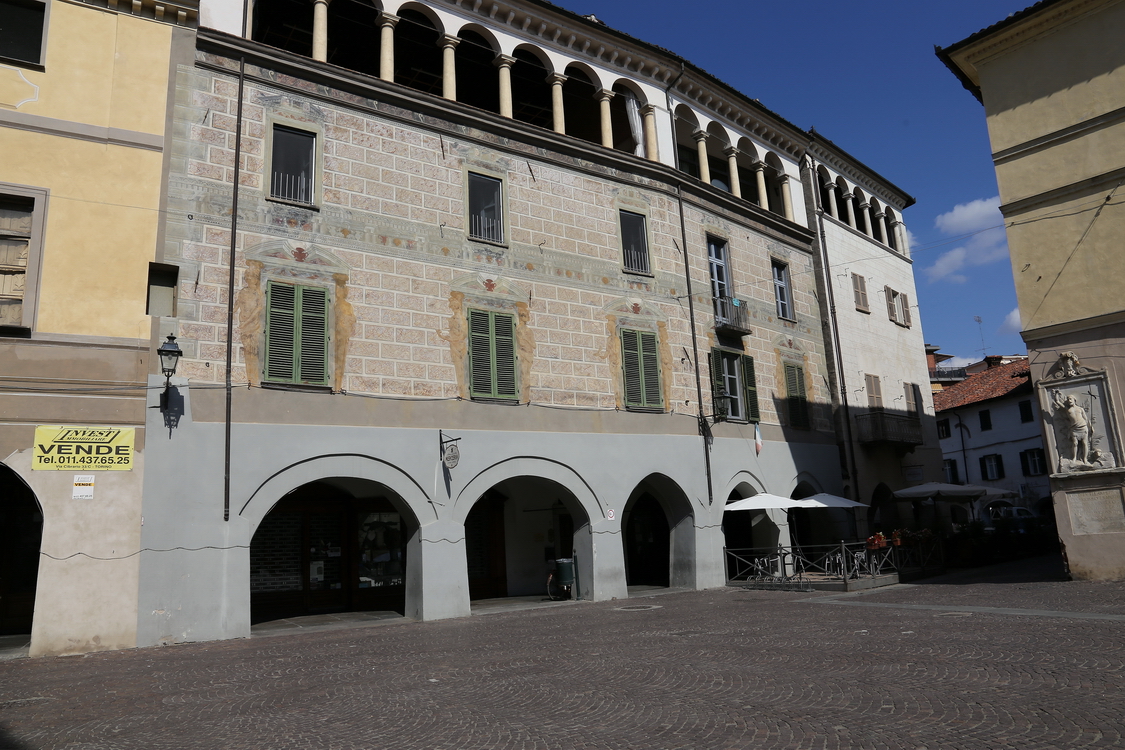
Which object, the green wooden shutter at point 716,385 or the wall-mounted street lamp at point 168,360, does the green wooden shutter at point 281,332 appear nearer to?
the wall-mounted street lamp at point 168,360

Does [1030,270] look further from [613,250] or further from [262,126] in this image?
[262,126]

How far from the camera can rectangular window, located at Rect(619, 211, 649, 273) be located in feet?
66.8

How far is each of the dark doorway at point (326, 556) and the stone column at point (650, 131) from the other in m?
11.3

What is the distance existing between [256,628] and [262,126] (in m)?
9.27

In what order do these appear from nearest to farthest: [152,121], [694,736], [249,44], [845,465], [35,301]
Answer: [694,736]
[35,301]
[152,121]
[249,44]
[845,465]

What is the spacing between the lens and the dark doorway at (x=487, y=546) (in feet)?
63.6

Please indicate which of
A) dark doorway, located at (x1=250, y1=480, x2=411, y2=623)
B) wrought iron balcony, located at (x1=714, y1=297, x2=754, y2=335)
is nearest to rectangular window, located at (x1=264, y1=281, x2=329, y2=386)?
dark doorway, located at (x1=250, y1=480, x2=411, y2=623)

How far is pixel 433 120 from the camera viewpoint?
17469 mm

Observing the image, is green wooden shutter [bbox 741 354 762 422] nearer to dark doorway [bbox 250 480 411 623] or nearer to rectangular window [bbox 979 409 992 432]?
dark doorway [bbox 250 480 411 623]

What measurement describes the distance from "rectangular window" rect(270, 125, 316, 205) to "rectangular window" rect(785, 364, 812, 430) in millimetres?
14657

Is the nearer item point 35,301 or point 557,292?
point 35,301

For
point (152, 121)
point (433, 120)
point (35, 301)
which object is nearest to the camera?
point (35, 301)

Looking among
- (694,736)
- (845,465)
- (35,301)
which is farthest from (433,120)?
(845,465)

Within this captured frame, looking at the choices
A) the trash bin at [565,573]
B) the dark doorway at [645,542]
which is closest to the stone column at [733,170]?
the dark doorway at [645,542]
